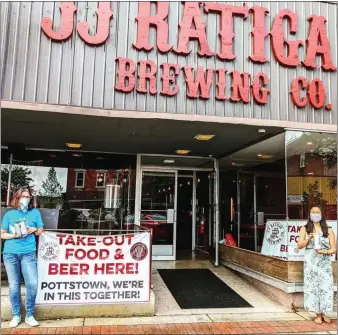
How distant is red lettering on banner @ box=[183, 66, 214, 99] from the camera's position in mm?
5523

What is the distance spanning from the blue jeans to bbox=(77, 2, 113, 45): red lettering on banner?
3291mm

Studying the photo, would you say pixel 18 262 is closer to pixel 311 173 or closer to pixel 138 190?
pixel 138 190

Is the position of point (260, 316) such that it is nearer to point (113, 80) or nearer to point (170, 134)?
point (170, 134)

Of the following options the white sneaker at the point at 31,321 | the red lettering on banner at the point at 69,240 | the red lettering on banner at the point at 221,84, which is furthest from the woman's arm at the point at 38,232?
the red lettering on banner at the point at 221,84

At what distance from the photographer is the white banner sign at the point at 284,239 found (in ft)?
19.8

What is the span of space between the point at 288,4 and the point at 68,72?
4.05 meters

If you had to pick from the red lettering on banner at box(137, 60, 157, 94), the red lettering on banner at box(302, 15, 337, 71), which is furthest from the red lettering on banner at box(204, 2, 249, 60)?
the red lettering on banner at box(302, 15, 337, 71)

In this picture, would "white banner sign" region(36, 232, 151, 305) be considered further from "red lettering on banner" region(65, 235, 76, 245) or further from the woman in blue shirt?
the woman in blue shirt

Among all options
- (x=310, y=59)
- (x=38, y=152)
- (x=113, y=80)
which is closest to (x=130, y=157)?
(x=38, y=152)

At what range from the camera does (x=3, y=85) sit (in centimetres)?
500

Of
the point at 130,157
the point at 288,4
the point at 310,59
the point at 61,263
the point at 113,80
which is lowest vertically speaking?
the point at 61,263

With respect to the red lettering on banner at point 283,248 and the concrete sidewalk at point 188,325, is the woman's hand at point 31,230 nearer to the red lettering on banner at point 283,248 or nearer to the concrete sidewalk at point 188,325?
the concrete sidewalk at point 188,325

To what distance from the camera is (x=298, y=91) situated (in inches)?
234

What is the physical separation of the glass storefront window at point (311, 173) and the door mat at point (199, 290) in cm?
192
